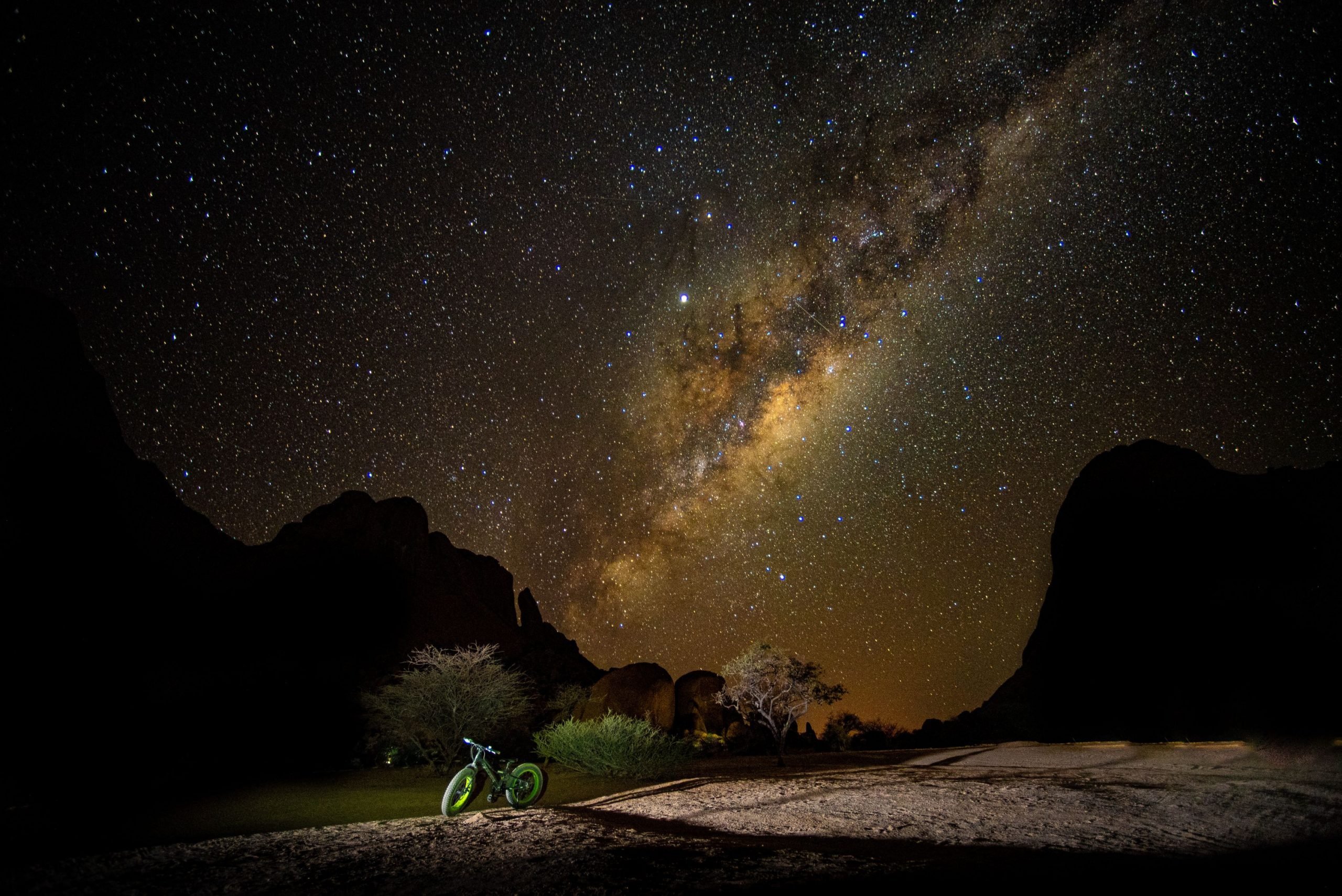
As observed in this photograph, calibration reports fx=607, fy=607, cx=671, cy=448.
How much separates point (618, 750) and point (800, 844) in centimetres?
1017

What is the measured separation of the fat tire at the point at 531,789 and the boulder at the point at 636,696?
25.3 metres

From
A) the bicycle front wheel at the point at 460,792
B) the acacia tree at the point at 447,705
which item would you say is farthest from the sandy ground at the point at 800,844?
the acacia tree at the point at 447,705

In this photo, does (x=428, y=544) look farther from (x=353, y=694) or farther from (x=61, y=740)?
(x=61, y=740)

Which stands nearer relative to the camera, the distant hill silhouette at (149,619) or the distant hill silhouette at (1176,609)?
the distant hill silhouette at (149,619)

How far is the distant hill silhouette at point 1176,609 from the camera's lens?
120 ft

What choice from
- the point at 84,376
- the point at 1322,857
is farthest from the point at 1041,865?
the point at 84,376

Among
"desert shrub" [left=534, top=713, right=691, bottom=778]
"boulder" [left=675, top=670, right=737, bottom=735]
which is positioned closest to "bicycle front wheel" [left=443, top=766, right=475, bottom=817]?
"desert shrub" [left=534, top=713, right=691, bottom=778]

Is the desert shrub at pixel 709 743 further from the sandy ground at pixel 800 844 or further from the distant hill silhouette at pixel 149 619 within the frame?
the sandy ground at pixel 800 844

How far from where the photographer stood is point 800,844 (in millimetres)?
7410

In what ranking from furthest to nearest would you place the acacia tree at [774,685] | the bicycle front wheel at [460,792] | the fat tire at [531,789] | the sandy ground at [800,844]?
the acacia tree at [774,685] → the fat tire at [531,789] → the bicycle front wheel at [460,792] → the sandy ground at [800,844]

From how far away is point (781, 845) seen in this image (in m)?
7.30

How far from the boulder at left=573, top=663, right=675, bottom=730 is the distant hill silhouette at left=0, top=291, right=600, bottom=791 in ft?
21.1

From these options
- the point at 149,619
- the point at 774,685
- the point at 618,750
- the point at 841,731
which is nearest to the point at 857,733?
the point at 841,731

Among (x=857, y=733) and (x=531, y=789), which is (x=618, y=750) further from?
(x=857, y=733)
